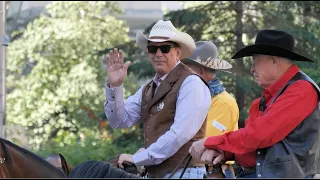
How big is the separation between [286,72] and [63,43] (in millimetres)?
19312

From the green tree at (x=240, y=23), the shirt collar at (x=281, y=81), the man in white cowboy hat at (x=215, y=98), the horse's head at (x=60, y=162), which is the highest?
the shirt collar at (x=281, y=81)

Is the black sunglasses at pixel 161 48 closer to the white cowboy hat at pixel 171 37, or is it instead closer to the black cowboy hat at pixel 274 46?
Result: the white cowboy hat at pixel 171 37

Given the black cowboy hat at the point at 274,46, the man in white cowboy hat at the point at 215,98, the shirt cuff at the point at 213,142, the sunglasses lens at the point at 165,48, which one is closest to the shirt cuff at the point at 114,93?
the sunglasses lens at the point at 165,48

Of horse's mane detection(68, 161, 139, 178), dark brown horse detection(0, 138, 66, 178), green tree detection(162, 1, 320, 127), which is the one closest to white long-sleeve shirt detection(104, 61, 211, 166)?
dark brown horse detection(0, 138, 66, 178)

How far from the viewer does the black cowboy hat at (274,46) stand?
4562 mm

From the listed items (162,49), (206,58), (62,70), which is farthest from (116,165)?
(62,70)

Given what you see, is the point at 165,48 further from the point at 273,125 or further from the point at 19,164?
the point at 273,125

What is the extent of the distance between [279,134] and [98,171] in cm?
100

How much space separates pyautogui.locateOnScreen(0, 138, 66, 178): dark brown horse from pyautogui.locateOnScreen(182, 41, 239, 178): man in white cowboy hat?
1.53 m

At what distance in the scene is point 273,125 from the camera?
4.22 m

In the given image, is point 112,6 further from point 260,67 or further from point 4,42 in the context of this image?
point 260,67

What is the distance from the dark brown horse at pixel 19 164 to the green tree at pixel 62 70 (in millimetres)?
15613

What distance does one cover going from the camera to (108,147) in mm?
14211

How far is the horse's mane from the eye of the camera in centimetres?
423
